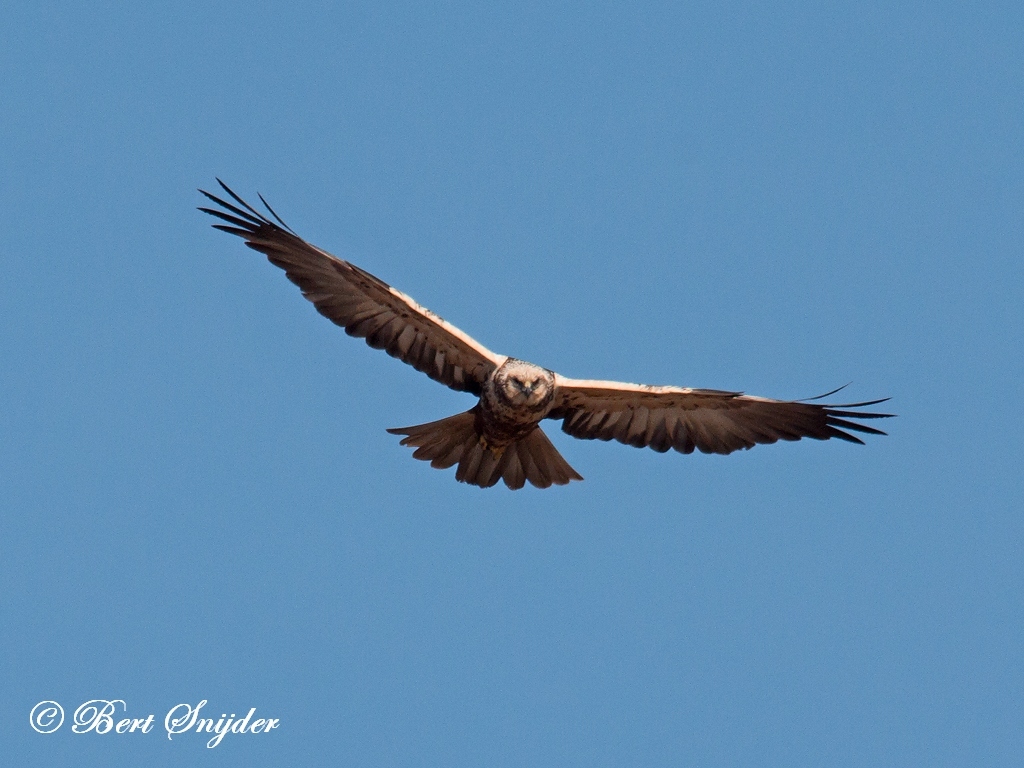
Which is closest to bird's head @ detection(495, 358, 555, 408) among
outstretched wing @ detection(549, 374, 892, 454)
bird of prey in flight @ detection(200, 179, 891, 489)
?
bird of prey in flight @ detection(200, 179, 891, 489)

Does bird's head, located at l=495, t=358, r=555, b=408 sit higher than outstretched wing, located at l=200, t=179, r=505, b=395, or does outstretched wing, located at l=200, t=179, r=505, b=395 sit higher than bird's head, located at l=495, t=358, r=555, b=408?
outstretched wing, located at l=200, t=179, r=505, b=395

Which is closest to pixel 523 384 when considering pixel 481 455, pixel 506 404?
pixel 506 404

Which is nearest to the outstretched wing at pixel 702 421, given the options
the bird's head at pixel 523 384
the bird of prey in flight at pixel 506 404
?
the bird of prey in flight at pixel 506 404

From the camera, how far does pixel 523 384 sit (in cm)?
942

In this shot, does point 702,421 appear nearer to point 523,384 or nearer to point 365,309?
point 523,384

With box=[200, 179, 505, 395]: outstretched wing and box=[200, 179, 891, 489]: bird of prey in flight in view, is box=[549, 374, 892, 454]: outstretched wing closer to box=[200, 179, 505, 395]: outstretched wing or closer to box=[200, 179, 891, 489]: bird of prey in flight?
box=[200, 179, 891, 489]: bird of prey in flight

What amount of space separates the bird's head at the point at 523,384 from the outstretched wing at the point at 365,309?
23cm

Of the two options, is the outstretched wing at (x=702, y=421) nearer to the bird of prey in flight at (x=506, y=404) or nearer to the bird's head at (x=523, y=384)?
the bird of prey in flight at (x=506, y=404)

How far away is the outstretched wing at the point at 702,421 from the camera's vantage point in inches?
408

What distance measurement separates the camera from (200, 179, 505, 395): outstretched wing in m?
9.62

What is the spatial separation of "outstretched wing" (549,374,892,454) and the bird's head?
0.72 meters

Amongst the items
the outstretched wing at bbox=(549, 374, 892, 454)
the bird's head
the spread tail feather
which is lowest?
the spread tail feather

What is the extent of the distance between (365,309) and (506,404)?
1.41 meters

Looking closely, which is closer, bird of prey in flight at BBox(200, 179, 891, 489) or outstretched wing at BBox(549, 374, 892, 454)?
bird of prey in flight at BBox(200, 179, 891, 489)
